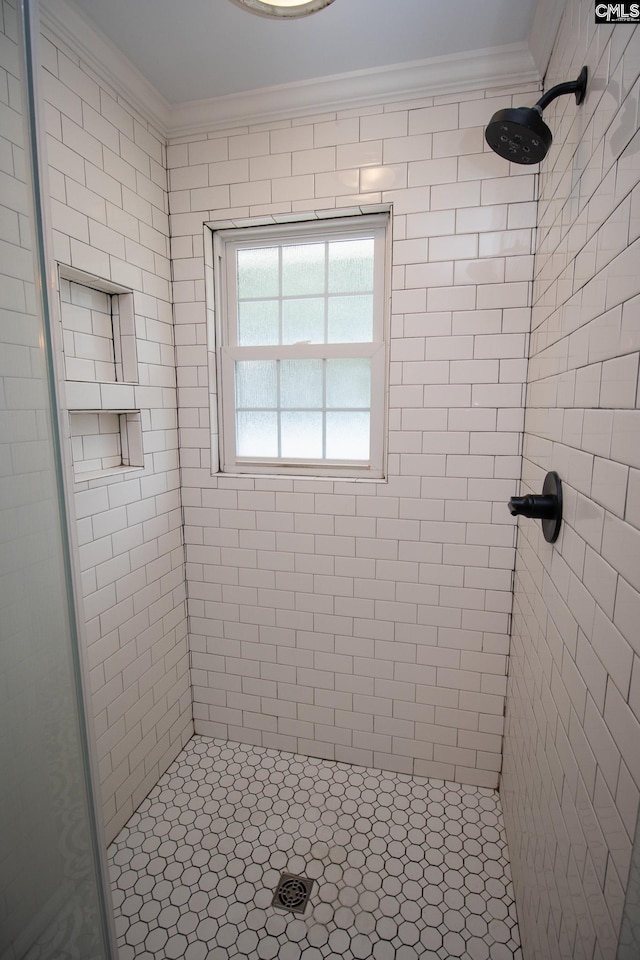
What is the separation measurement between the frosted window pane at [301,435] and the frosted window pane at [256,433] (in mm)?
47

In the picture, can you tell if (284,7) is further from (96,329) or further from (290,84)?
(96,329)

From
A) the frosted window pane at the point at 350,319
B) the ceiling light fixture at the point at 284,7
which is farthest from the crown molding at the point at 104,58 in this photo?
the frosted window pane at the point at 350,319

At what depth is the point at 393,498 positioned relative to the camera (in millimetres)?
1776

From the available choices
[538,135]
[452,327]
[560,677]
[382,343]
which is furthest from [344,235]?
[560,677]

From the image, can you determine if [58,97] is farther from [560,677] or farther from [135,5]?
[560,677]

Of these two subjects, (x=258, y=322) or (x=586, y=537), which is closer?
(x=586, y=537)

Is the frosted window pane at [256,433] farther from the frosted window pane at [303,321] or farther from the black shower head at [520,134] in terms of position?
the black shower head at [520,134]

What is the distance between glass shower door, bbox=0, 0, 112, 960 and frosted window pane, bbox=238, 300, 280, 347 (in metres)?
1.27

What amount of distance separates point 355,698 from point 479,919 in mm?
770

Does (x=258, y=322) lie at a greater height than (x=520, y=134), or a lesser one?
lesser

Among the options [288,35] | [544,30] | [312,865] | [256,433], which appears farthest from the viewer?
[256,433]

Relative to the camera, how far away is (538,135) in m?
1.08

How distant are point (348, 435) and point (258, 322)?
0.64 metres

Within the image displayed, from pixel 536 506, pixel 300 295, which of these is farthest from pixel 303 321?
pixel 536 506
